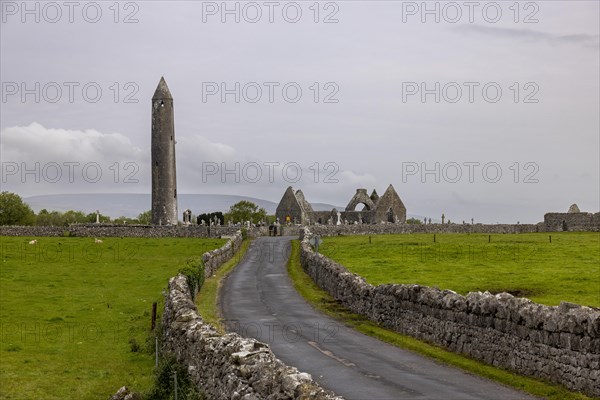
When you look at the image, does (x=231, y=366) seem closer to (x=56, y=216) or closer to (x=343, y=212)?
(x=343, y=212)

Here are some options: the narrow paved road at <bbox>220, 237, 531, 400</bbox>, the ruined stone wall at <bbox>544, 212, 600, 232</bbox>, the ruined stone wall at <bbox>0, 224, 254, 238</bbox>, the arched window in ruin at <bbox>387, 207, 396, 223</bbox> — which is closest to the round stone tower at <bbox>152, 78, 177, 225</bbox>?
the ruined stone wall at <bbox>0, 224, 254, 238</bbox>

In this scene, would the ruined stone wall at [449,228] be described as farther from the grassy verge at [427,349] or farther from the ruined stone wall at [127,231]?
the grassy verge at [427,349]

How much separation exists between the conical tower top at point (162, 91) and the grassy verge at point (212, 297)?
1889 inches

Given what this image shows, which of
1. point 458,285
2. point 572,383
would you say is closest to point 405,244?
point 458,285

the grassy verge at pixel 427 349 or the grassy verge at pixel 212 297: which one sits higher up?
the grassy verge at pixel 212 297

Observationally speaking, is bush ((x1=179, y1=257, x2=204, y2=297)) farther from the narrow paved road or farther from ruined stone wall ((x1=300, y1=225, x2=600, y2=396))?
ruined stone wall ((x1=300, y1=225, x2=600, y2=396))

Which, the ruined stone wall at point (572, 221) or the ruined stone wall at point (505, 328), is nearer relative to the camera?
the ruined stone wall at point (505, 328)

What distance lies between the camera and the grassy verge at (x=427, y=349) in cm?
2058

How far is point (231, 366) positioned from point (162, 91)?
9389 cm

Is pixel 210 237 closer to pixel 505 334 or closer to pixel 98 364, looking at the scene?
pixel 98 364

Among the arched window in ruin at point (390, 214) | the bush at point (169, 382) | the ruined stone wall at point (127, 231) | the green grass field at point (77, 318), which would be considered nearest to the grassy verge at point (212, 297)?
the green grass field at point (77, 318)

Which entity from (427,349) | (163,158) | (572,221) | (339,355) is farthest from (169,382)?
(572,221)

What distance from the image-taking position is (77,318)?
3756 centimetres

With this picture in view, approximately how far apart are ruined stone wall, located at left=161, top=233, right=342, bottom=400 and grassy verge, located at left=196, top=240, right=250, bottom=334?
4463mm
